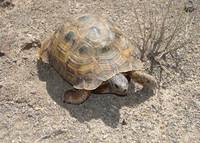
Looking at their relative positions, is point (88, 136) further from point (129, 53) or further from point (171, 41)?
point (171, 41)

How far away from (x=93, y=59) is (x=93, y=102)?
0.40 m

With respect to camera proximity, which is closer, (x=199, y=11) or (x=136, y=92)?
(x=136, y=92)

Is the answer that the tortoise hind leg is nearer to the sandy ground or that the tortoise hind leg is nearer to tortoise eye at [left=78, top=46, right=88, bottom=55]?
the sandy ground

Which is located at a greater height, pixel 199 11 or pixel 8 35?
pixel 199 11

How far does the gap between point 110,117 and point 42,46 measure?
2.99 ft

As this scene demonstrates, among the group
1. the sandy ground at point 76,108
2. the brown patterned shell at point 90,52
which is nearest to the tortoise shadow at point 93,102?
the sandy ground at point 76,108

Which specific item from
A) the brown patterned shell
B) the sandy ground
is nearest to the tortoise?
the brown patterned shell

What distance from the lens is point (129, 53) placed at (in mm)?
4484

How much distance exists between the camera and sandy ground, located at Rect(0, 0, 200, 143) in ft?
14.0

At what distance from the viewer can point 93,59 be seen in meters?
4.31

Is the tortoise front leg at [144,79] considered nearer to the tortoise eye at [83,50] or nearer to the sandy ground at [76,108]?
the sandy ground at [76,108]

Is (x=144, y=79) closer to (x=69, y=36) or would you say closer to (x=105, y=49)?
(x=105, y=49)

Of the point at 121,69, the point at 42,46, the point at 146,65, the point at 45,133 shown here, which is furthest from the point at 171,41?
the point at 45,133

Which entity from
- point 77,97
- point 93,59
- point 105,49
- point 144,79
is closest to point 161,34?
point 144,79
